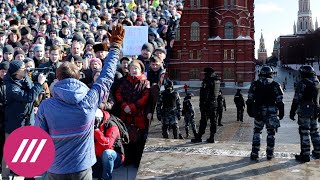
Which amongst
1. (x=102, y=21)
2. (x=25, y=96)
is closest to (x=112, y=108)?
(x=25, y=96)

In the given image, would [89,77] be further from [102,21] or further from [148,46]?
[102,21]

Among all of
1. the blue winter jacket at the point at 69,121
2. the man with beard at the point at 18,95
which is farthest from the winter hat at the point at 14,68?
the blue winter jacket at the point at 69,121

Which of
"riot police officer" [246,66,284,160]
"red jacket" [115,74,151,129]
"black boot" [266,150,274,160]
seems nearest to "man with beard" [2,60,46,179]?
"red jacket" [115,74,151,129]

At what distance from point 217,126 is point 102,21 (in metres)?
9.92

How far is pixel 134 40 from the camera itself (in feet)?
27.5

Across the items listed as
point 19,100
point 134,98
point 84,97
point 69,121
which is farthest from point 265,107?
point 19,100

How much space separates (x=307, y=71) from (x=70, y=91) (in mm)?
3778

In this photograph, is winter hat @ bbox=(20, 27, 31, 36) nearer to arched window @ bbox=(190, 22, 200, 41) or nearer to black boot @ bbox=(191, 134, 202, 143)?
arched window @ bbox=(190, 22, 200, 41)

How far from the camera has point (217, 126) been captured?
6.17 metres

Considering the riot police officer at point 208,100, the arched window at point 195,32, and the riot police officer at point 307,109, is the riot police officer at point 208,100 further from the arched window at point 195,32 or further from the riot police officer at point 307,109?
the riot police officer at point 307,109

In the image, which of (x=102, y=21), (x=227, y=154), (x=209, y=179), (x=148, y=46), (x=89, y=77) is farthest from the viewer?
(x=102, y=21)

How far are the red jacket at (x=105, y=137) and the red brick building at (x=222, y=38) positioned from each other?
179 cm

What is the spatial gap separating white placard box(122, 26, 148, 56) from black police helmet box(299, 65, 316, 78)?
12.1 ft

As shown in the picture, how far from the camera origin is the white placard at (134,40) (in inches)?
325
